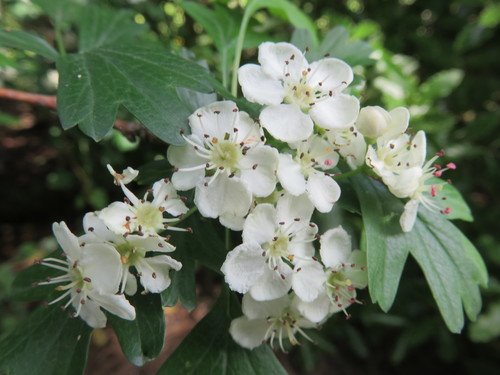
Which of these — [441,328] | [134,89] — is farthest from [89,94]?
[441,328]

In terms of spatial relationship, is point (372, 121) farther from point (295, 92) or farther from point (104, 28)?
point (104, 28)

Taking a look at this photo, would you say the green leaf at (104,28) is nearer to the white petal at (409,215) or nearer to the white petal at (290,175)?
the white petal at (290,175)

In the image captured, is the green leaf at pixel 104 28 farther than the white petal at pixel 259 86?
Yes

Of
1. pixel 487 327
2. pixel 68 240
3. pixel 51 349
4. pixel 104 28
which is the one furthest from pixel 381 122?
pixel 487 327

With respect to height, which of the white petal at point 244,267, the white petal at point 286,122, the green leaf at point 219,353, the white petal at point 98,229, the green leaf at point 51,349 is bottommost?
the green leaf at point 51,349

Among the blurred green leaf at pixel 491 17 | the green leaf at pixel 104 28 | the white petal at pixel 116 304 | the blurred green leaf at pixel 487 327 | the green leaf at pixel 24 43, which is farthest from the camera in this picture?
the blurred green leaf at pixel 491 17

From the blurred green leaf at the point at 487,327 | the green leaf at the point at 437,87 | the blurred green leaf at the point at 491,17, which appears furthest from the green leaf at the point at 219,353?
the blurred green leaf at the point at 491,17

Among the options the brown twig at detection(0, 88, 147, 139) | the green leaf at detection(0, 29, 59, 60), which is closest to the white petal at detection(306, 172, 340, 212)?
the brown twig at detection(0, 88, 147, 139)
